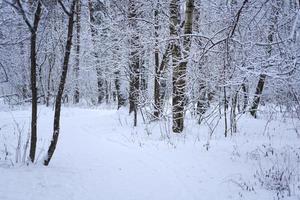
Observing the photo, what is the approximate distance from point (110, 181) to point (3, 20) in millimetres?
4721

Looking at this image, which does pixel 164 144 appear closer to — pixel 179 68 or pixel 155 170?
pixel 179 68

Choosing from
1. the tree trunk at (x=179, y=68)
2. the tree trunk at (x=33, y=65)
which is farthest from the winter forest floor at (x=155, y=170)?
the tree trunk at (x=179, y=68)

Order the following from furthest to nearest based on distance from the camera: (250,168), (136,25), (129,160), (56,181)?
(136,25) < (129,160) < (250,168) < (56,181)

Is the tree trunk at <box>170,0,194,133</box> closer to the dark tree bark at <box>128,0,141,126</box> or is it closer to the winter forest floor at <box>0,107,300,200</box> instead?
the winter forest floor at <box>0,107,300,200</box>

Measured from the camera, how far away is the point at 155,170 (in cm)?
605

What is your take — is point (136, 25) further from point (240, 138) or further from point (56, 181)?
point (56, 181)

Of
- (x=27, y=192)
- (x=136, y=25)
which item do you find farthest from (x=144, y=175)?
(x=136, y=25)

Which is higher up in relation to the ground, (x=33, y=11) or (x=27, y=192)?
(x=33, y=11)

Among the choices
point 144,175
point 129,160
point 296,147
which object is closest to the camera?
point 144,175

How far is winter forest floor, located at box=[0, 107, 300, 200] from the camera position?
15.6 feet

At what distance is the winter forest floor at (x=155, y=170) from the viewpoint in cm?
475

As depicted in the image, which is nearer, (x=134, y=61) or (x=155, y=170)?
(x=155, y=170)

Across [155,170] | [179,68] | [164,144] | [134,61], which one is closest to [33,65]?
[155,170]

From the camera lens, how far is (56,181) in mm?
5125
